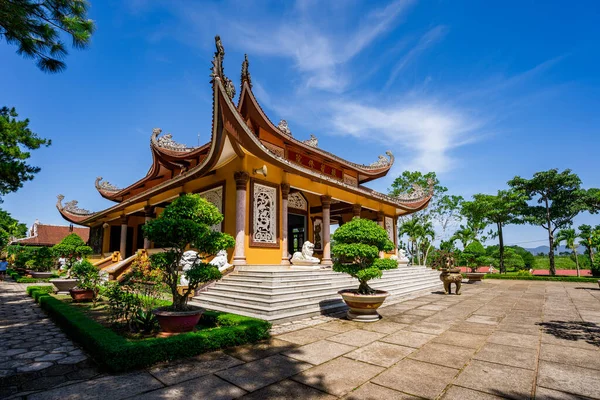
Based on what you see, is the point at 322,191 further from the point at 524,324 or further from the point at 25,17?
the point at 25,17

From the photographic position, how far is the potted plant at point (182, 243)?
17.6 ft

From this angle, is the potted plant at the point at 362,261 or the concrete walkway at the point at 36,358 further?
the potted plant at the point at 362,261

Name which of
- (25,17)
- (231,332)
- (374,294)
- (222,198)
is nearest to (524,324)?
(374,294)

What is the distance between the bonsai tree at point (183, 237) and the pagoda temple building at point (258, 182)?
12.0ft

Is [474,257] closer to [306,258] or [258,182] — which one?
[306,258]

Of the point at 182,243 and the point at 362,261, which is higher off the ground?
the point at 182,243

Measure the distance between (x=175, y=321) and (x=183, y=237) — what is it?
1.42 m

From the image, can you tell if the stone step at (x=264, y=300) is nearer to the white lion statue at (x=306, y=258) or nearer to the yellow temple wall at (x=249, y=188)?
the yellow temple wall at (x=249, y=188)

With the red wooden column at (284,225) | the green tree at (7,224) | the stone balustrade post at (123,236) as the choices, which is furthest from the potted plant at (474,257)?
the green tree at (7,224)

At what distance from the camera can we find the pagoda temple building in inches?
372

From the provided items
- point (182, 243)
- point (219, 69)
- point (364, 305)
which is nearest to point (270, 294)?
point (364, 305)

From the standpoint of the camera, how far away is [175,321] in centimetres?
528

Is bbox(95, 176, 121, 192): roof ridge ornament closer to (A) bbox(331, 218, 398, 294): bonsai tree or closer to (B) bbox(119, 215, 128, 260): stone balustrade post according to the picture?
(B) bbox(119, 215, 128, 260): stone balustrade post

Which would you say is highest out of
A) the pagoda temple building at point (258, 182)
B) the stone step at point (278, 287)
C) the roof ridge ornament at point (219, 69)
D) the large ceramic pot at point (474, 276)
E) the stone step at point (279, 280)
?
the roof ridge ornament at point (219, 69)
